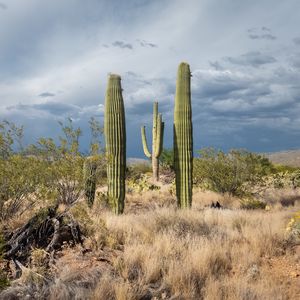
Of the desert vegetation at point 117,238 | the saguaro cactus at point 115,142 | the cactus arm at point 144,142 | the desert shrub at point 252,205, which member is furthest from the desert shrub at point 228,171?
the cactus arm at point 144,142

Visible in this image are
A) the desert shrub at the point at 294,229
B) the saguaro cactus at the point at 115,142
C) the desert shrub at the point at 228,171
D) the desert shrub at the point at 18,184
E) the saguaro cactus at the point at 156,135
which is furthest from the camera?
the saguaro cactus at the point at 156,135

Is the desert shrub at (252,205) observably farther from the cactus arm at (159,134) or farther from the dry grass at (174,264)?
the cactus arm at (159,134)

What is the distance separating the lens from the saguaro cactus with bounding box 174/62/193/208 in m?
14.5

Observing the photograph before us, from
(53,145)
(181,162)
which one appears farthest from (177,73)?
(53,145)

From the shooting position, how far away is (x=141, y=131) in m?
30.3

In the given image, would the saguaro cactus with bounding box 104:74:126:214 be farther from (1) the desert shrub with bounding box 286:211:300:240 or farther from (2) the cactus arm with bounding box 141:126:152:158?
(2) the cactus arm with bounding box 141:126:152:158

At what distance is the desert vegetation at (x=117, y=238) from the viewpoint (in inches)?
249

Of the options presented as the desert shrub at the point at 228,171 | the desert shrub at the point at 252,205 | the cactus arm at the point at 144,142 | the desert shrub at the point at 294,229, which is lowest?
the desert shrub at the point at 252,205

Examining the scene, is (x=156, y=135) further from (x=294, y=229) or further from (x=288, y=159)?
(x=288, y=159)

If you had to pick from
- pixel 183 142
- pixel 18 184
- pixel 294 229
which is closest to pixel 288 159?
pixel 183 142

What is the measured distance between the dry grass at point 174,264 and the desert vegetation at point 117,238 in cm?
2

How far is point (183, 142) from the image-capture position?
14.6m

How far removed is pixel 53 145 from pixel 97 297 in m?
6.78

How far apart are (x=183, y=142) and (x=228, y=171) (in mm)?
5752
